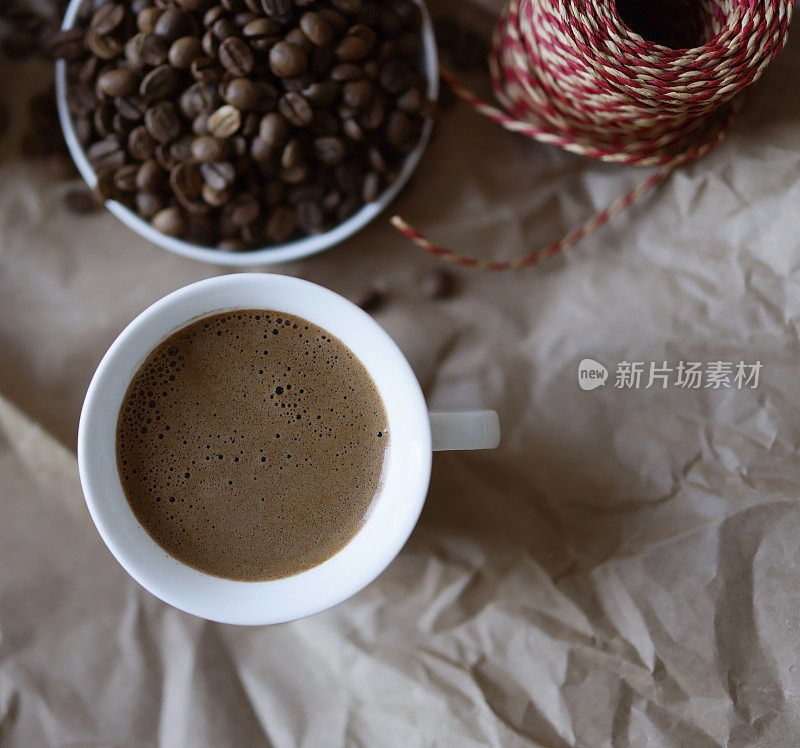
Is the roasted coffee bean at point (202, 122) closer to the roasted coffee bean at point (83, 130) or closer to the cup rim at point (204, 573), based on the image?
the roasted coffee bean at point (83, 130)

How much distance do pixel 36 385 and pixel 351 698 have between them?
0.61 meters

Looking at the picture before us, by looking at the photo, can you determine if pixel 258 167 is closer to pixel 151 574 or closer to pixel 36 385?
pixel 36 385

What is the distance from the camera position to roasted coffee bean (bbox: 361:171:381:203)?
1.07 m

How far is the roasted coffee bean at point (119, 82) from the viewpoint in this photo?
1.02 m

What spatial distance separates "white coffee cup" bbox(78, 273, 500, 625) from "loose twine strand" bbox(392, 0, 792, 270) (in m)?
0.28

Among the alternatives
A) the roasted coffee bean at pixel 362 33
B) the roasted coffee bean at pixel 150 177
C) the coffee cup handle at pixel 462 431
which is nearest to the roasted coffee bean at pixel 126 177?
the roasted coffee bean at pixel 150 177

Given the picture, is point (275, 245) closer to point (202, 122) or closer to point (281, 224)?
point (281, 224)

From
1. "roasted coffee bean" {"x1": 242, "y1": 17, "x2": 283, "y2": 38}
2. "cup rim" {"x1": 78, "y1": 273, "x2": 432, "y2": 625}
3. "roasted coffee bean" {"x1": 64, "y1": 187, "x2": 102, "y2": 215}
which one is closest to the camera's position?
"cup rim" {"x1": 78, "y1": 273, "x2": 432, "y2": 625}

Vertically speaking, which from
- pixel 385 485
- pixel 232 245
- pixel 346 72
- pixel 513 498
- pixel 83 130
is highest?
pixel 346 72

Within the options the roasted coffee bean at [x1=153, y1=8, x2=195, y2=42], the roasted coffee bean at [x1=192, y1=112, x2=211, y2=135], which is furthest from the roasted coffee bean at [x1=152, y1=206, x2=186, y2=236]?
the roasted coffee bean at [x1=153, y1=8, x2=195, y2=42]

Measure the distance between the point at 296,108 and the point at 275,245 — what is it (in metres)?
0.18

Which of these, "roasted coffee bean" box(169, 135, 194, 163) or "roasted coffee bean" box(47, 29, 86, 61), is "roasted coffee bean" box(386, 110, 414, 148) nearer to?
"roasted coffee bean" box(169, 135, 194, 163)

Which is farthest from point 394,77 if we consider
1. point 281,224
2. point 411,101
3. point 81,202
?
point 81,202

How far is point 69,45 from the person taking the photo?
1049 mm
